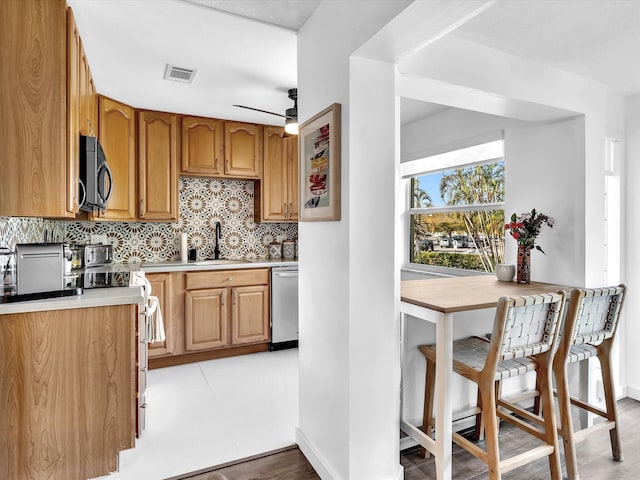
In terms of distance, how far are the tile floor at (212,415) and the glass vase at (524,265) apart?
5.84ft

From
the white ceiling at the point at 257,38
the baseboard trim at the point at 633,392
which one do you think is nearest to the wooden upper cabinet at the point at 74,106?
the white ceiling at the point at 257,38

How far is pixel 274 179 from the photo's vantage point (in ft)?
13.8

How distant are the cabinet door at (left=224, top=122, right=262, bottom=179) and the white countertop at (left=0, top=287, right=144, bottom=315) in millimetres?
2221

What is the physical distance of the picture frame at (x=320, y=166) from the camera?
68.5 inches

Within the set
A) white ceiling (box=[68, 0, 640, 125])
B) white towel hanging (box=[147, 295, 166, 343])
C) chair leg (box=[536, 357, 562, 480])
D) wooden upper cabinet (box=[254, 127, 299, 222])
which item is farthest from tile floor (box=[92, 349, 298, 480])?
white ceiling (box=[68, 0, 640, 125])

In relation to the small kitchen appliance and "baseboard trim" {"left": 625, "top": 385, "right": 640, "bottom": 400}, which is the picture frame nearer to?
the small kitchen appliance

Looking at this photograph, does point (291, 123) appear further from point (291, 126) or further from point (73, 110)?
point (73, 110)

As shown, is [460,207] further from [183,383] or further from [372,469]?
[183,383]

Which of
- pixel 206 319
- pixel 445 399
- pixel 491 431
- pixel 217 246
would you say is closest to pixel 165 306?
pixel 206 319

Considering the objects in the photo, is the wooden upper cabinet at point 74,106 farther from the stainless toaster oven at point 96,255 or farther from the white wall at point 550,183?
the white wall at point 550,183

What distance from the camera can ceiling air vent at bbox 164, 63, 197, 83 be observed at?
2655mm

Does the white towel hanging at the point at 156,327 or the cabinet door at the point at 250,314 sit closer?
the white towel hanging at the point at 156,327

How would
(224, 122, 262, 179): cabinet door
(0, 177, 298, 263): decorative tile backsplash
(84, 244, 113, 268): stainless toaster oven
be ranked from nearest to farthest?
(84, 244, 113, 268): stainless toaster oven < (0, 177, 298, 263): decorative tile backsplash < (224, 122, 262, 179): cabinet door

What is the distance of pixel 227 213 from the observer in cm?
429
